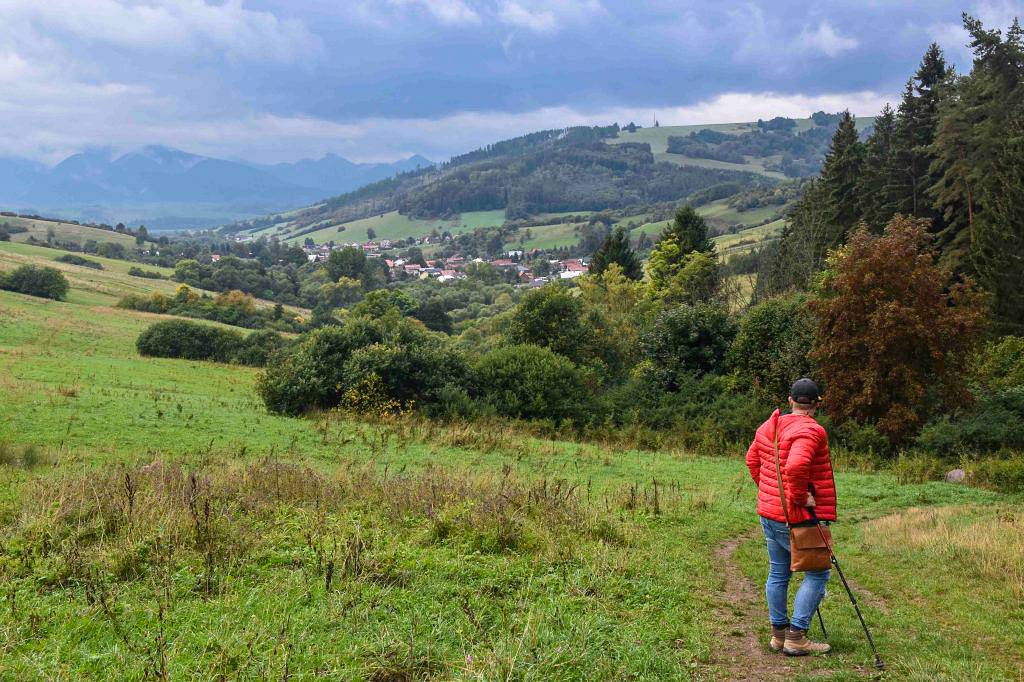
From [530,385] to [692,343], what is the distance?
8.26 metres

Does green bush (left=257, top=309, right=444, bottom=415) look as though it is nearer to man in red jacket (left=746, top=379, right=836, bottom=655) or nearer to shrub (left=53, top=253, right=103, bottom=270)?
man in red jacket (left=746, top=379, right=836, bottom=655)

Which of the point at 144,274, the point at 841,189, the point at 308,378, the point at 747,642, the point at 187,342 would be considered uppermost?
the point at 841,189

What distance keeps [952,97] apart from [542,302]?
25.1 metres

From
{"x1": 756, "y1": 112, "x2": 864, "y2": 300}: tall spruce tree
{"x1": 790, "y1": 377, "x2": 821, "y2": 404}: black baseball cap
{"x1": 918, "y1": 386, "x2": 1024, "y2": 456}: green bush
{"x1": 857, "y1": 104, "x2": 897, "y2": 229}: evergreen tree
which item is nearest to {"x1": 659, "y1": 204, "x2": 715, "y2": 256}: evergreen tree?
{"x1": 756, "y1": 112, "x2": 864, "y2": 300}: tall spruce tree

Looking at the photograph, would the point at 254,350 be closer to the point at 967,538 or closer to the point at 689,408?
the point at 689,408

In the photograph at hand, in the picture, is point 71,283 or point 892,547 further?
point 71,283

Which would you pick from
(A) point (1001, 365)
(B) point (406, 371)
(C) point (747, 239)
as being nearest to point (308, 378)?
Answer: (B) point (406, 371)

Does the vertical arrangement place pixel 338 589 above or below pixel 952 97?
below

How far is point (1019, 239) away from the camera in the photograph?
3053 cm

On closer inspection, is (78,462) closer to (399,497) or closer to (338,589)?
(399,497)

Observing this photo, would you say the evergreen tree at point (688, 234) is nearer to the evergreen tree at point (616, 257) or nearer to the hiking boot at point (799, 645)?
the evergreen tree at point (616, 257)

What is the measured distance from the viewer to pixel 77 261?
11681 cm

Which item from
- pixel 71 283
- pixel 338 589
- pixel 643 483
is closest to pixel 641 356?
pixel 643 483

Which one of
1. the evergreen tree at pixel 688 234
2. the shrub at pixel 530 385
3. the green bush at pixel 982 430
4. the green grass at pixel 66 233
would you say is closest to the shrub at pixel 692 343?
the shrub at pixel 530 385
